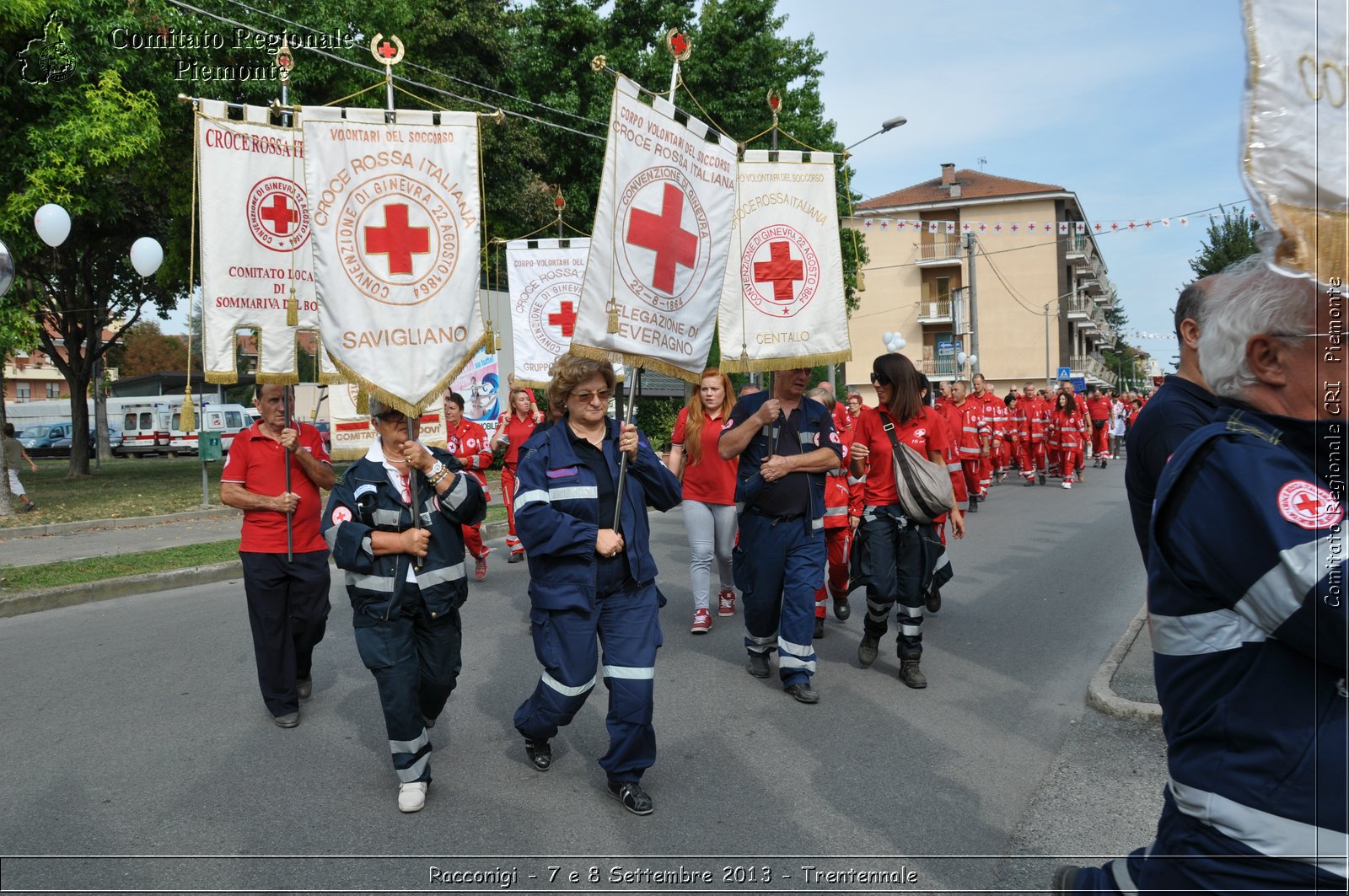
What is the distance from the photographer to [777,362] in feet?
20.0

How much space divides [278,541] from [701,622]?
3.13 metres

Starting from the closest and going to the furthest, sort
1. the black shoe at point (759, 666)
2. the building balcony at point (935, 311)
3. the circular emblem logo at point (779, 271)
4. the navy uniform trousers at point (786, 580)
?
the navy uniform trousers at point (786, 580) < the black shoe at point (759, 666) < the circular emblem logo at point (779, 271) < the building balcony at point (935, 311)

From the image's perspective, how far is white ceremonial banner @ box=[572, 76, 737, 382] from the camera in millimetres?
4414

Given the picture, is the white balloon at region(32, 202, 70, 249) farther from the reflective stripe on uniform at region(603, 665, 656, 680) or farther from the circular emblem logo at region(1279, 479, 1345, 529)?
the circular emblem logo at region(1279, 479, 1345, 529)

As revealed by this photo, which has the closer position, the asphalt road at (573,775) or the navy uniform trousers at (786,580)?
the asphalt road at (573,775)

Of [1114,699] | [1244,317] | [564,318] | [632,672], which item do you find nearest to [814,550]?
[1114,699]

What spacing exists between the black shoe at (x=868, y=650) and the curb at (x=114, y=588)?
5.91 metres

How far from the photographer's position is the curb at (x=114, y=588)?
830cm

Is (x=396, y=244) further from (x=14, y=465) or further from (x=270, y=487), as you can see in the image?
(x=14, y=465)

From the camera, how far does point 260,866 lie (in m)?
3.55

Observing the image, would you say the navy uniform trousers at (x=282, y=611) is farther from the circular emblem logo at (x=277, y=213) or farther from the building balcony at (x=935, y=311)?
the building balcony at (x=935, y=311)

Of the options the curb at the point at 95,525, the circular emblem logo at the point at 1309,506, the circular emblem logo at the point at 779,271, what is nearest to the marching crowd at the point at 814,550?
the circular emblem logo at the point at 1309,506

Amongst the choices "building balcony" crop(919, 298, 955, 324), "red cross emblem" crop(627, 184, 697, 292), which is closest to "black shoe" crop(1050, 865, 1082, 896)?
"red cross emblem" crop(627, 184, 697, 292)

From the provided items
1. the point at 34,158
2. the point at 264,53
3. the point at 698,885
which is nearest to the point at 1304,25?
the point at 698,885
